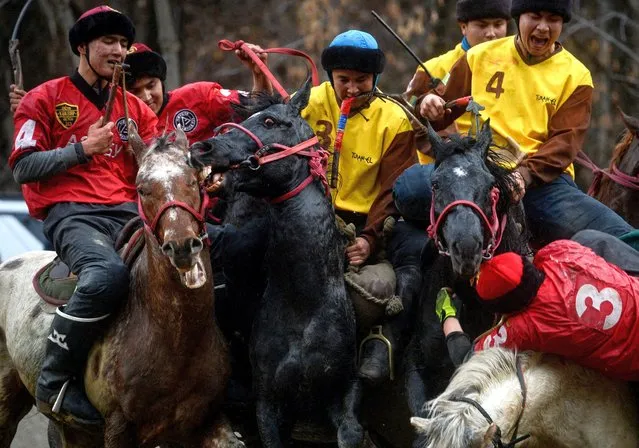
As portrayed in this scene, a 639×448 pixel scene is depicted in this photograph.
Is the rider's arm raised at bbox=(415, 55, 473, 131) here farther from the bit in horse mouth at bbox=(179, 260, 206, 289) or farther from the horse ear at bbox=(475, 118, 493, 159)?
the bit in horse mouth at bbox=(179, 260, 206, 289)

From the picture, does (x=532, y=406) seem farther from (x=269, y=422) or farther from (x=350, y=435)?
→ (x=269, y=422)

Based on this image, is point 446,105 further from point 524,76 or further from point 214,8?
point 214,8

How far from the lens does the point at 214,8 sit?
19.9 m

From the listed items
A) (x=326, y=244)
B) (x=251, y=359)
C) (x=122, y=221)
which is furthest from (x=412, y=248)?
(x=122, y=221)

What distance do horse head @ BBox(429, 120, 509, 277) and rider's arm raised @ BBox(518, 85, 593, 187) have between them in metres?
0.59

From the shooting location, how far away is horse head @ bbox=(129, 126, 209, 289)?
5782 mm

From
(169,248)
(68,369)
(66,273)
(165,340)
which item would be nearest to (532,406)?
(169,248)

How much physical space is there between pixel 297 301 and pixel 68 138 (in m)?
1.79

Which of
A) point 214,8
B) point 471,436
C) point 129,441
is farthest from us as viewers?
point 214,8

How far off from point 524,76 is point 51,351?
3022 millimetres

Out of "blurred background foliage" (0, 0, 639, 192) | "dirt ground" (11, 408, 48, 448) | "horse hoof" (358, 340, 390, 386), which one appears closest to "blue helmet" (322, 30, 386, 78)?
"horse hoof" (358, 340, 390, 386)

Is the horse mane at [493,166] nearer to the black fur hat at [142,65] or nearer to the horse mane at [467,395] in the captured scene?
the horse mane at [467,395]

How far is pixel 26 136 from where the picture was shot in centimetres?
698

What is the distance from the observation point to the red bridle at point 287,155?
6180 mm
